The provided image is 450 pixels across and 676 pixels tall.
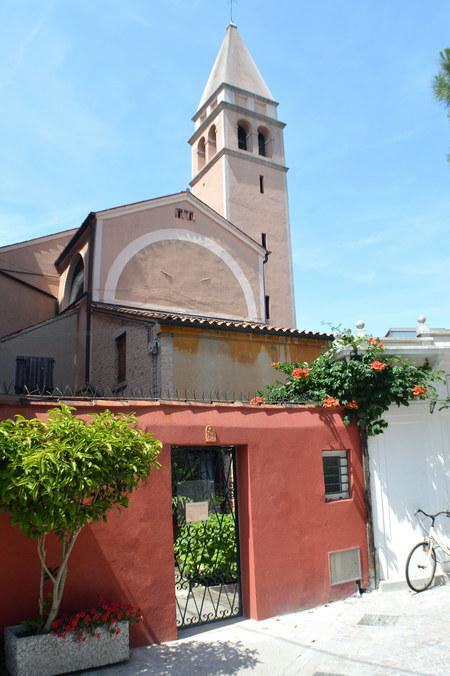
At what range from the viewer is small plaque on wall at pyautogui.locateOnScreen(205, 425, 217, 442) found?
23.6 feet

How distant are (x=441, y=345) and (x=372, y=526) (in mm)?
3634

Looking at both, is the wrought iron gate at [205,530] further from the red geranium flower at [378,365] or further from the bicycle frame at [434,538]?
the bicycle frame at [434,538]

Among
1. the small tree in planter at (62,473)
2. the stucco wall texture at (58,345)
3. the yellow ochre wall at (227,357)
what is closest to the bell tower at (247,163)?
the yellow ochre wall at (227,357)

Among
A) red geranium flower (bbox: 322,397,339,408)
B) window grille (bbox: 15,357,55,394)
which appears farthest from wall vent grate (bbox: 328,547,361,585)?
window grille (bbox: 15,357,55,394)

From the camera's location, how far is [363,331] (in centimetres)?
1009

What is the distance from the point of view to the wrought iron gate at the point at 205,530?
7.36 m

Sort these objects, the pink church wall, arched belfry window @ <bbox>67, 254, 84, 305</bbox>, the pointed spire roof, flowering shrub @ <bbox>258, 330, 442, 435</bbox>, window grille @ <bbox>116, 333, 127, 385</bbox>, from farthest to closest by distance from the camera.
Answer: the pointed spire roof < arched belfry window @ <bbox>67, 254, 84, 305</bbox> < the pink church wall < window grille @ <bbox>116, 333, 127, 385</bbox> < flowering shrub @ <bbox>258, 330, 442, 435</bbox>

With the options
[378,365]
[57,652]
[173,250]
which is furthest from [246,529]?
[173,250]

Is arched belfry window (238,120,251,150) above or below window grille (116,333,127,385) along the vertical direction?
above

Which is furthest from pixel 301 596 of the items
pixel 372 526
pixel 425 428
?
pixel 425 428

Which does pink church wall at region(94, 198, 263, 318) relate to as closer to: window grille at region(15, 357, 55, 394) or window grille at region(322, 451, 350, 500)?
window grille at region(15, 357, 55, 394)

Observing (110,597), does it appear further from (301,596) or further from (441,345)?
(441,345)

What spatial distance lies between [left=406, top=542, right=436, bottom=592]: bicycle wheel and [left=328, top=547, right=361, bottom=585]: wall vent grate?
2.59 ft

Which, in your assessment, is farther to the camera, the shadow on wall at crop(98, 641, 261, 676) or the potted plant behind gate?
the shadow on wall at crop(98, 641, 261, 676)
